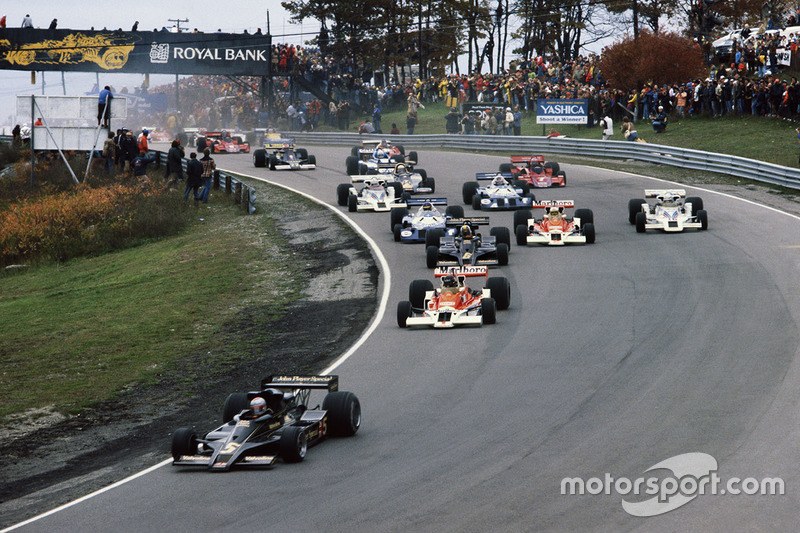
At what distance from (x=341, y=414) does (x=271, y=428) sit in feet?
2.91

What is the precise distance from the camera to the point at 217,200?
37.5 m

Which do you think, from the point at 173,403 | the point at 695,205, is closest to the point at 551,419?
the point at 173,403

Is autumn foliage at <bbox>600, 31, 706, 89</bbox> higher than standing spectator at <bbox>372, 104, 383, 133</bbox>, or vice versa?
autumn foliage at <bbox>600, 31, 706, 89</bbox>

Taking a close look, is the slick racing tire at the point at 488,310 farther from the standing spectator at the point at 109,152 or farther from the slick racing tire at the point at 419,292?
the standing spectator at the point at 109,152

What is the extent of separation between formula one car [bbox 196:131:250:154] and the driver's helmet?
42482mm

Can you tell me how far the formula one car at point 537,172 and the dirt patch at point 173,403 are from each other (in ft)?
38.4

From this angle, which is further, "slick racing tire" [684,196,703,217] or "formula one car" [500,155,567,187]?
"formula one car" [500,155,567,187]

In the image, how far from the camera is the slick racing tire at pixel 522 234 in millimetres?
25688

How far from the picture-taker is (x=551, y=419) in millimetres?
12430

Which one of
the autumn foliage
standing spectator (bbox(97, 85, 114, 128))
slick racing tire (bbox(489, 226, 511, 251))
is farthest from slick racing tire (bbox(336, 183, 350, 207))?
the autumn foliage

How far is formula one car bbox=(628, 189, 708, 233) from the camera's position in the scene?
27.1 metres

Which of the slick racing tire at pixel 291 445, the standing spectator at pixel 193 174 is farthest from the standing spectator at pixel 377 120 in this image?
the slick racing tire at pixel 291 445

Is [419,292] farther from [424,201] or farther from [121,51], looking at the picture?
[121,51]

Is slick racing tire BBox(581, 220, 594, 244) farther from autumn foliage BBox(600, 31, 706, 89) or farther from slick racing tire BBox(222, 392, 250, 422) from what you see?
autumn foliage BBox(600, 31, 706, 89)
